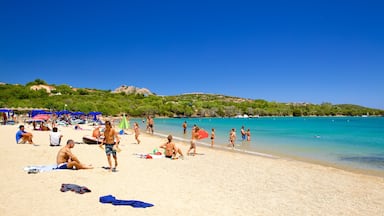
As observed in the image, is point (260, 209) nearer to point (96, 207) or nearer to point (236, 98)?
point (96, 207)

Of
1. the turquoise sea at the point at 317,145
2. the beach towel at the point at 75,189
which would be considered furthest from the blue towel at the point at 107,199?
the turquoise sea at the point at 317,145

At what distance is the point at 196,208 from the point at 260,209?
1.26m

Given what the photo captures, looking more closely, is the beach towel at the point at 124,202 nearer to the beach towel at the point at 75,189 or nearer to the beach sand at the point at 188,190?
the beach sand at the point at 188,190

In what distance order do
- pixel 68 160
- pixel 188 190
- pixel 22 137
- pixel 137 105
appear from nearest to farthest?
1. pixel 188 190
2. pixel 68 160
3. pixel 22 137
4. pixel 137 105

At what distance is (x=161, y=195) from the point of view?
6863 millimetres

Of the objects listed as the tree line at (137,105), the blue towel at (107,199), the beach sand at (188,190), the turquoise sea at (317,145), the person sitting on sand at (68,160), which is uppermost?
the tree line at (137,105)

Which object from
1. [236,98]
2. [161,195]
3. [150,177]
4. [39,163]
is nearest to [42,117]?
[39,163]

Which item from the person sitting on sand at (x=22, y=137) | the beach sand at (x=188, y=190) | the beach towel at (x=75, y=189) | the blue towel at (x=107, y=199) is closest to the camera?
the beach sand at (x=188, y=190)

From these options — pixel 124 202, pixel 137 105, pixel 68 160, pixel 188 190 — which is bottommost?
pixel 188 190

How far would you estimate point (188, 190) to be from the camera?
24.6 feet

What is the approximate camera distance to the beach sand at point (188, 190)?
5836mm

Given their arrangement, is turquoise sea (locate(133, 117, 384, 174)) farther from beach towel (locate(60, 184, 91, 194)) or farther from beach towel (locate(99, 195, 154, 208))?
beach towel (locate(60, 184, 91, 194))

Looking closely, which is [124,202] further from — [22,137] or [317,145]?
[317,145]

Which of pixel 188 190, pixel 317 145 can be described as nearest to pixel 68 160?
pixel 188 190
